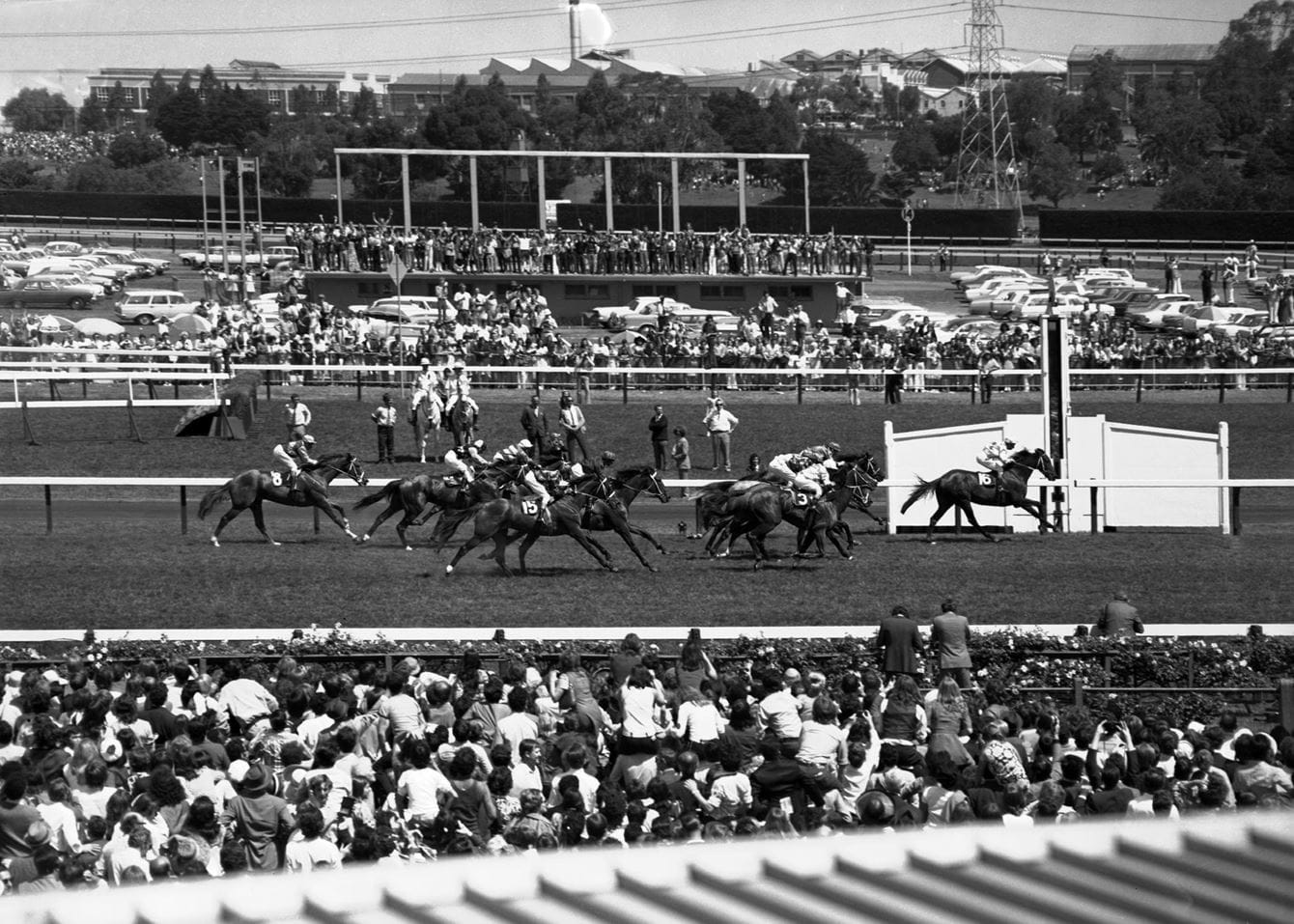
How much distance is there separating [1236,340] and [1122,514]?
15.0 meters

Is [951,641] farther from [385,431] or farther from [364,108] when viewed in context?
[364,108]

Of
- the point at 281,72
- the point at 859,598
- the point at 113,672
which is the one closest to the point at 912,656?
the point at 859,598

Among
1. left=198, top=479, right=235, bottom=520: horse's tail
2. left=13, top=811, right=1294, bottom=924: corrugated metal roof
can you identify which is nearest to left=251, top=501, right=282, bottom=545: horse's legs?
left=198, top=479, right=235, bottom=520: horse's tail

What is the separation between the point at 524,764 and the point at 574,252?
33.2m

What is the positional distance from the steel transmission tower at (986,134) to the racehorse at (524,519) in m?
48.8

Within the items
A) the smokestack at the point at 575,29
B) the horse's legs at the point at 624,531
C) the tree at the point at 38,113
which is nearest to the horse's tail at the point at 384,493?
the horse's legs at the point at 624,531

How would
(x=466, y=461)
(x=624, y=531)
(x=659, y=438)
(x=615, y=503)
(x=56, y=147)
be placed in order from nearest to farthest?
(x=624, y=531) → (x=615, y=503) → (x=466, y=461) → (x=659, y=438) → (x=56, y=147)

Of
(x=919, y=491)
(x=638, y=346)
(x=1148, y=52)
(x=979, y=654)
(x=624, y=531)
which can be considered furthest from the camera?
(x=1148, y=52)

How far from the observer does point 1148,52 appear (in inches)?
6324

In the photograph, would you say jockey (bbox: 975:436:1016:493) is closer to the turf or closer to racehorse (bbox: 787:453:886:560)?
the turf

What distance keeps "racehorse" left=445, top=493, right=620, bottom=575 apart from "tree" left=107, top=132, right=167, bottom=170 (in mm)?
86858

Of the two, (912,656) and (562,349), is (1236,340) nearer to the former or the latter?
(562,349)

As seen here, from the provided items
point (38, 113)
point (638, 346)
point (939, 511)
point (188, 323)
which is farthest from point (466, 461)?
point (38, 113)

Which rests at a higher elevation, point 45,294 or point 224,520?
point 45,294
